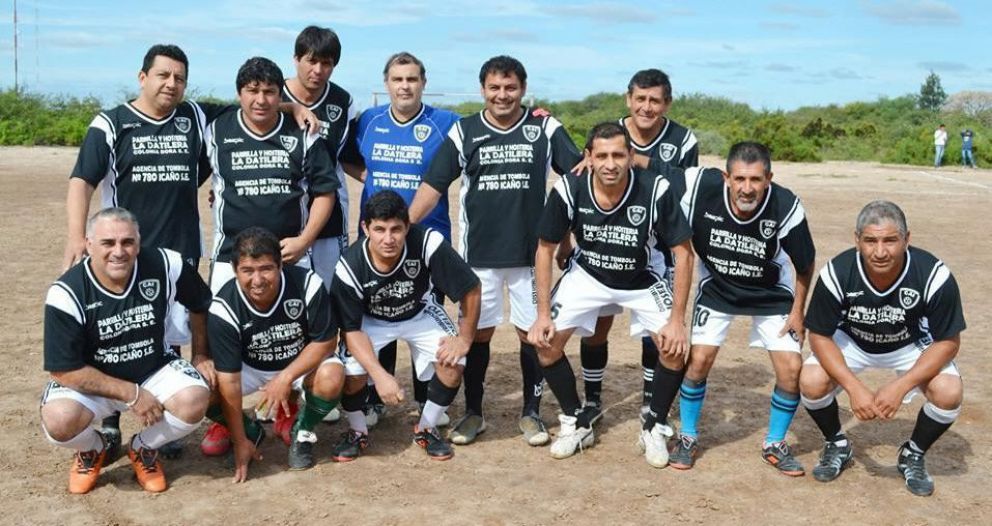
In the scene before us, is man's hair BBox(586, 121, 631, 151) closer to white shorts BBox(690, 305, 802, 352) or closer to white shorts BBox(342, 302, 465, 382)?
white shorts BBox(690, 305, 802, 352)

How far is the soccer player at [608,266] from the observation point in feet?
18.8

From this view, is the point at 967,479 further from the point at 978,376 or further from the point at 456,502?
the point at 456,502

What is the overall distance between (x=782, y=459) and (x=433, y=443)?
202cm

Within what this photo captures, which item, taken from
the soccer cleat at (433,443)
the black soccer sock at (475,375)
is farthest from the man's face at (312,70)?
the soccer cleat at (433,443)

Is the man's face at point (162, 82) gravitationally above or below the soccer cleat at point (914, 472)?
above

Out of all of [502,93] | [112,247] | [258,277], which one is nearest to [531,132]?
[502,93]

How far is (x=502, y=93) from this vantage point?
6.07 m

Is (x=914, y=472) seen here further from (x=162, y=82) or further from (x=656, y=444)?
(x=162, y=82)

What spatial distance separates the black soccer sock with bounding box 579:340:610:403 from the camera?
660 cm

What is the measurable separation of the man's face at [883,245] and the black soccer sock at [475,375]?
7.80 ft

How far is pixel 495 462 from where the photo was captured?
5.81 m

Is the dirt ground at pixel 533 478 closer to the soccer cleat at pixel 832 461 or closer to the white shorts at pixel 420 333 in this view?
the soccer cleat at pixel 832 461

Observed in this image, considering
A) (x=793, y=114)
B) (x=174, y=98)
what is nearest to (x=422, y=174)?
(x=174, y=98)

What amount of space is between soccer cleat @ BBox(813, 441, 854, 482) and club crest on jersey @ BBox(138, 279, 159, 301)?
376 cm
